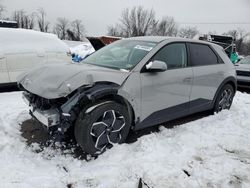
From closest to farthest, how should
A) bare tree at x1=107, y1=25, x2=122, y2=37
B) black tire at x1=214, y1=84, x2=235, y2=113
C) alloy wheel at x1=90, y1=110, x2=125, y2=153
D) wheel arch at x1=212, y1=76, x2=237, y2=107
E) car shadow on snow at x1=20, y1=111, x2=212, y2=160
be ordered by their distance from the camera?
alloy wheel at x1=90, y1=110, x2=125, y2=153
car shadow on snow at x1=20, y1=111, x2=212, y2=160
wheel arch at x1=212, y1=76, x2=237, y2=107
black tire at x1=214, y1=84, x2=235, y2=113
bare tree at x1=107, y1=25, x2=122, y2=37

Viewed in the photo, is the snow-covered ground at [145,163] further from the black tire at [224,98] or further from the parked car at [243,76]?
the parked car at [243,76]

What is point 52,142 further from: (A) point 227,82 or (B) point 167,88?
(A) point 227,82

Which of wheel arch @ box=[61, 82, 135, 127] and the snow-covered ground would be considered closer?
the snow-covered ground

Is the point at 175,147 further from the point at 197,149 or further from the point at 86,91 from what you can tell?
the point at 86,91

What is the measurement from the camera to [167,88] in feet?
12.3

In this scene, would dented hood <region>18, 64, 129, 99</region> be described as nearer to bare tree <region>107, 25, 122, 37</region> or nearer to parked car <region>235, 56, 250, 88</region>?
parked car <region>235, 56, 250, 88</region>

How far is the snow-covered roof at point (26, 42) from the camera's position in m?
6.16

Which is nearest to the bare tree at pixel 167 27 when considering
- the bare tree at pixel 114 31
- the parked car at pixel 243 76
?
the bare tree at pixel 114 31

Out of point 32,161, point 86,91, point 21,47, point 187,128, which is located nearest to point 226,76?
point 187,128

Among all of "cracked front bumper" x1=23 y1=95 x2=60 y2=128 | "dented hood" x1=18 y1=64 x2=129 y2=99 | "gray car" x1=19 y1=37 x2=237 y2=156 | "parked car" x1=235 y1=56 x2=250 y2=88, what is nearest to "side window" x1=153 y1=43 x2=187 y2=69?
"gray car" x1=19 y1=37 x2=237 y2=156

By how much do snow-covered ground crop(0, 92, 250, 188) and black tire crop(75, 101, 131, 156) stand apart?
0.15 metres

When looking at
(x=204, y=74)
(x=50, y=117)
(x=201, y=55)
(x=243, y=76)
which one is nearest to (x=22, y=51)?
(x=50, y=117)

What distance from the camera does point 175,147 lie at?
11.4ft

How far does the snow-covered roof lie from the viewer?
20.2 feet
